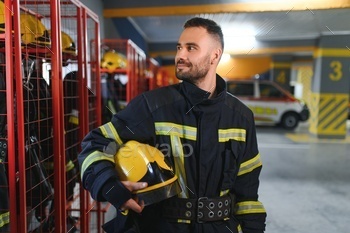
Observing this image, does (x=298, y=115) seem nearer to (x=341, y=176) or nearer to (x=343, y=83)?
(x=343, y=83)

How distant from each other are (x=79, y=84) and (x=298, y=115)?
9959mm

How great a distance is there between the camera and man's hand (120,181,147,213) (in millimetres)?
1092

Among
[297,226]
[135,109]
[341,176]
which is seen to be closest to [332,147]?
[341,176]

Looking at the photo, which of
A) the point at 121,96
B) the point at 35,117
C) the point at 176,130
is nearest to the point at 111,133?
the point at 176,130

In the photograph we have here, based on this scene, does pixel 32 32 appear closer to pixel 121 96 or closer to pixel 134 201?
Result: pixel 134 201

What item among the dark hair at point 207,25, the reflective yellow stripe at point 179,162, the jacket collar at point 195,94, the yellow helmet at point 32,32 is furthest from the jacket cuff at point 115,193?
the yellow helmet at point 32,32

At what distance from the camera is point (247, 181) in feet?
5.05

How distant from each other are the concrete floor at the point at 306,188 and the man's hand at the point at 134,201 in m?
2.52

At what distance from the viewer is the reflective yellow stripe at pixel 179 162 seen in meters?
1.36

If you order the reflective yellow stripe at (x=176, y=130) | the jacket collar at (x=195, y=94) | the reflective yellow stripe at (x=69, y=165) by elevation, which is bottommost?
the reflective yellow stripe at (x=69, y=165)

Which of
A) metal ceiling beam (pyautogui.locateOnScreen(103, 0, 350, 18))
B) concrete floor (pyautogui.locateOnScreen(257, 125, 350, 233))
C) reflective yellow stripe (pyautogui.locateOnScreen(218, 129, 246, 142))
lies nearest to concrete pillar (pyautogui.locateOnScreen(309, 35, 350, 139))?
concrete floor (pyautogui.locateOnScreen(257, 125, 350, 233))

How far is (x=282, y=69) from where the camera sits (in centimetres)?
1479

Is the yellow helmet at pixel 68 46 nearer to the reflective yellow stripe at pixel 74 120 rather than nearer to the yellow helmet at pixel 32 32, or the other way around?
the yellow helmet at pixel 32 32

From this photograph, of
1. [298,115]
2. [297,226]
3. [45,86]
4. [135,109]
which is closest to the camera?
[135,109]
